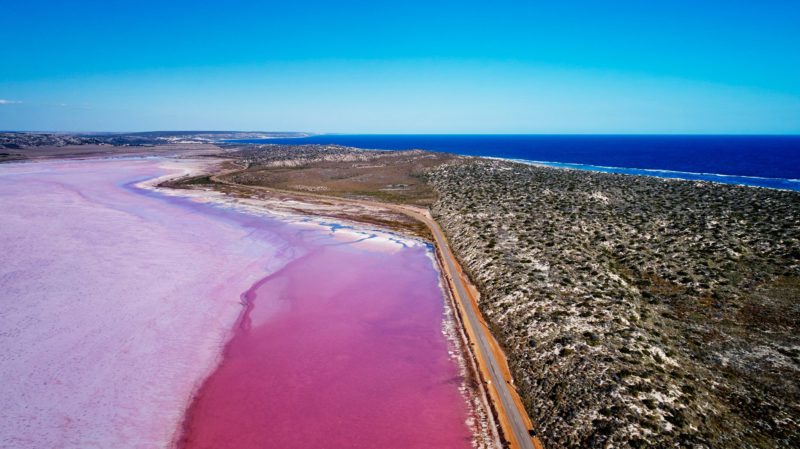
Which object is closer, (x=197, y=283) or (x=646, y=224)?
(x=197, y=283)

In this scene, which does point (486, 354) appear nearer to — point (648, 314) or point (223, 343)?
point (648, 314)

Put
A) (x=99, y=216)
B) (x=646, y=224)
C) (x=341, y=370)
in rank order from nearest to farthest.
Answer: (x=341, y=370) → (x=646, y=224) → (x=99, y=216)

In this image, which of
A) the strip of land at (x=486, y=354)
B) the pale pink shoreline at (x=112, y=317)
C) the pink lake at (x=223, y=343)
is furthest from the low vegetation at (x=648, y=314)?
the pale pink shoreline at (x=112, y=317)

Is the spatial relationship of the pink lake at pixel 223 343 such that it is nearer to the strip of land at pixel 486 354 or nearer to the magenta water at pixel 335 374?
the magenta water at pixel 335 374

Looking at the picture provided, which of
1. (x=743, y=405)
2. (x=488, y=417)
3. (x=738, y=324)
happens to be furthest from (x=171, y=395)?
(x=738, y=324)

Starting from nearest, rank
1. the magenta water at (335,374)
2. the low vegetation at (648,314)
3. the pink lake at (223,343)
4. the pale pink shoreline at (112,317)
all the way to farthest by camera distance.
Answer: the low vegetation at (648,314) → the magenta water at (335,374) → the pink lake at (223,343) → the pale pink shoreline at (112,317)

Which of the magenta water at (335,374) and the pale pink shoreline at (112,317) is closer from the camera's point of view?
the magenta water at (335,374)

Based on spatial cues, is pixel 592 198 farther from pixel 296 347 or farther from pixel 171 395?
pixel 171 395

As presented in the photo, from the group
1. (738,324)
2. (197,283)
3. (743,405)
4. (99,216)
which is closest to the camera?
(743,405)

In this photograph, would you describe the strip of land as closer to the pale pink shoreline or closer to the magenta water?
the magenta water
